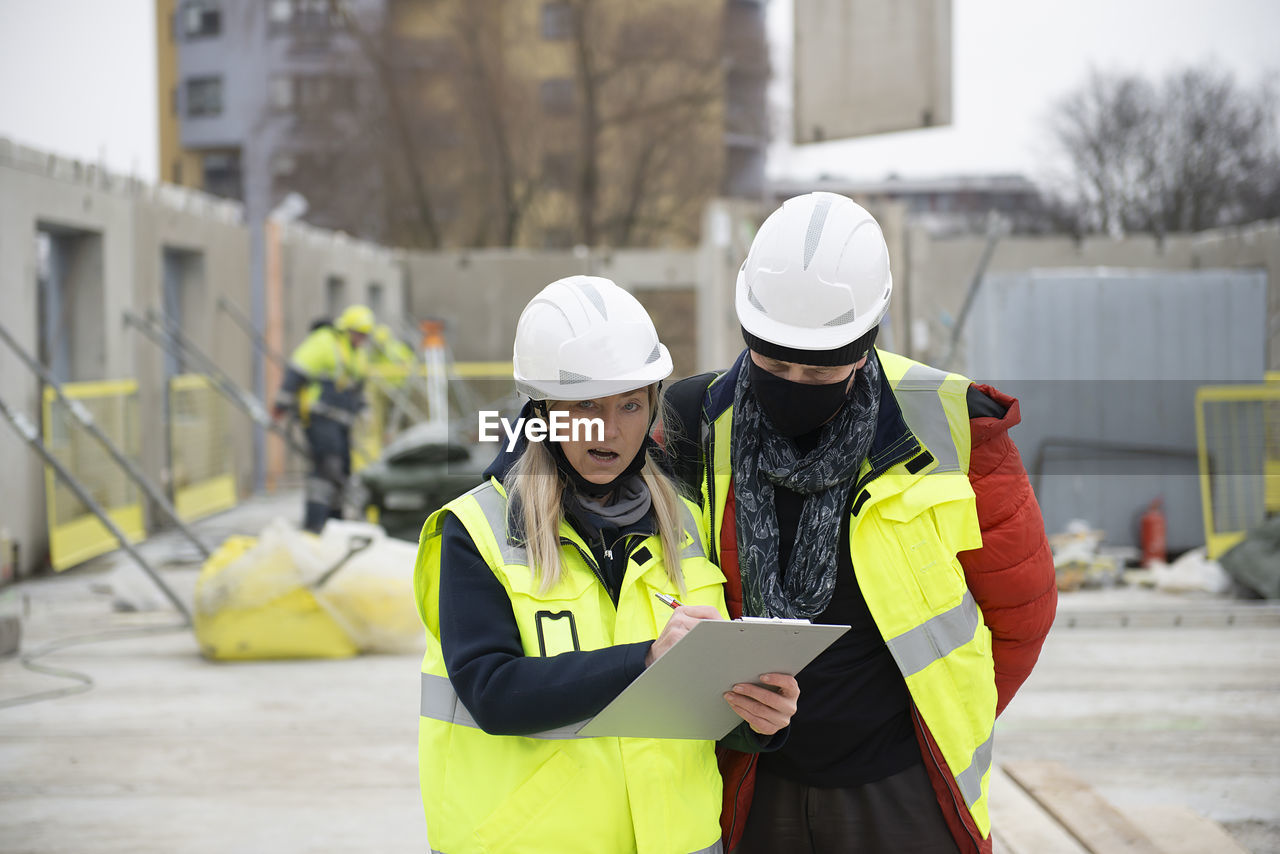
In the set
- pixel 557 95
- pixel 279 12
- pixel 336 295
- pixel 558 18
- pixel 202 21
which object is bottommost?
pixel 336 295

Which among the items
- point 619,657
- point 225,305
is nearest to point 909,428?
point 619,657

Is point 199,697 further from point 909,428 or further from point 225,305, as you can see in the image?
point 225,305

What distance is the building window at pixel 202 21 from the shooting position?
1839 inches

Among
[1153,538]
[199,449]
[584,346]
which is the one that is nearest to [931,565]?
[584,346]

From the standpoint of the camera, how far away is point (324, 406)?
35.8 feet

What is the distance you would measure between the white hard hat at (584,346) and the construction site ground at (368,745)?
8.90 ft

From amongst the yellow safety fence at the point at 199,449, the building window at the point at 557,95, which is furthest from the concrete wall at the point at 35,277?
the building window at the point at 557,95

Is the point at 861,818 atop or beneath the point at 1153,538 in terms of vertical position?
atop

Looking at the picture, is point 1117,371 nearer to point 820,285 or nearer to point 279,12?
point 820,285

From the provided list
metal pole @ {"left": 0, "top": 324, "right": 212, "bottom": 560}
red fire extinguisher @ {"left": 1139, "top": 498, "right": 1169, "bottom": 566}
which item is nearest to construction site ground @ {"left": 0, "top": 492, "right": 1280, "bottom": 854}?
metal pole @ {"left": 0, "top": 324, "right": 212, "bottom": 560}

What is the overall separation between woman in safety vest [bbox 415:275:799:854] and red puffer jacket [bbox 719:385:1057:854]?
159 mm

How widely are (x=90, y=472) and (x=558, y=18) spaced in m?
25.3

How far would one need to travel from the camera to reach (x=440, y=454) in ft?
32.9

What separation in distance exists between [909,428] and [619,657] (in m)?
0.72
